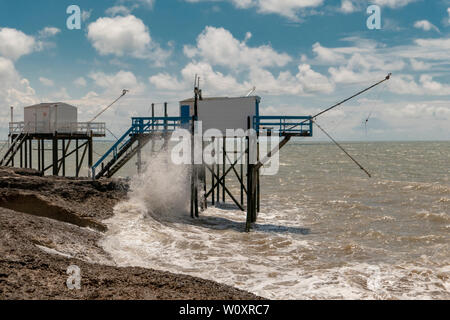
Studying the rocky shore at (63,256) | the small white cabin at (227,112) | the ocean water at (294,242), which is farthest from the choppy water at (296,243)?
the small white cabin at (227,112)

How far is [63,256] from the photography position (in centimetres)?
1015

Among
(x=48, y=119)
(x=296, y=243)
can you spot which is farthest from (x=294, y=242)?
(x=48, y=119)

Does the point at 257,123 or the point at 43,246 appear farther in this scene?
the point at 257,123

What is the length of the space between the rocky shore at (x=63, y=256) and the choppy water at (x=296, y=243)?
3.91 ft

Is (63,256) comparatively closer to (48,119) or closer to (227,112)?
(227,112)

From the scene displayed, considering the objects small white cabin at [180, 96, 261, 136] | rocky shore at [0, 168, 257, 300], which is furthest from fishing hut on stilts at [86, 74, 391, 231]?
rocky shore at [0, 168, 257, 300]

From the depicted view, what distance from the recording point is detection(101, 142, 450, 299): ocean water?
12.3m

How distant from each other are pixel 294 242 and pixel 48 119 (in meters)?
21.4

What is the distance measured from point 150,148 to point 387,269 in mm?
16985
